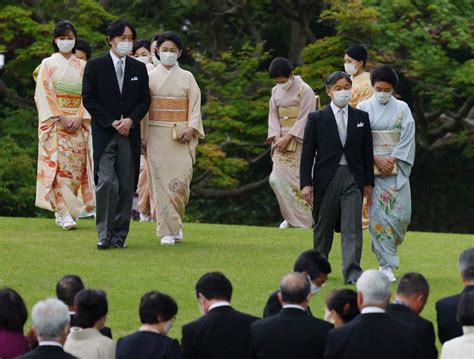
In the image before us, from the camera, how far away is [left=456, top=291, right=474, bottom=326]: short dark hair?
7660 millimetres

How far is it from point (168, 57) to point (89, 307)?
22.1 ft

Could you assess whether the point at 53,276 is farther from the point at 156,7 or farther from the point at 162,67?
the point at 156,7

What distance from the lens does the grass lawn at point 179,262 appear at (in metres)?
11.1

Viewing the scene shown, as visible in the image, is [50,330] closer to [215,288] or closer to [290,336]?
[215,288]

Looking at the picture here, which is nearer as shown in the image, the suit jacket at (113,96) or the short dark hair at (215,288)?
the short dark hair at (215,288)

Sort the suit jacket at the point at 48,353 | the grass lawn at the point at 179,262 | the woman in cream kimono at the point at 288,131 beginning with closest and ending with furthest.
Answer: the suit jacket at the point at 48,353
the grass lawn at the point at 179,262
the woman in cream kimono at the point at 288,131

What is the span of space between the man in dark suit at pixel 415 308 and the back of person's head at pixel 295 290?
540 mm

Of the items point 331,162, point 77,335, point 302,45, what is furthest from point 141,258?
point 302,45

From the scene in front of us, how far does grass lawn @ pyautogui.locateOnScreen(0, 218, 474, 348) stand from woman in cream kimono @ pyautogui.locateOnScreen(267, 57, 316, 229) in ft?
2.98

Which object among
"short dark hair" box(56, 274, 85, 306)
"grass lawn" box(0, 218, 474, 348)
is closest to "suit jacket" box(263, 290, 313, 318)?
"short dark hair" box(56, 274, 85, 306)

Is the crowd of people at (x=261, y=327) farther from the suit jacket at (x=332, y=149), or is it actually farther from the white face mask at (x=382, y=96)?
the white face mask at (x=382, y=96)

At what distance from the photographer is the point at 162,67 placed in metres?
14.4

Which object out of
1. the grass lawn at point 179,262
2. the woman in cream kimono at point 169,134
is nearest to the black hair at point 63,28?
the woman in cream kimono at point 169,134

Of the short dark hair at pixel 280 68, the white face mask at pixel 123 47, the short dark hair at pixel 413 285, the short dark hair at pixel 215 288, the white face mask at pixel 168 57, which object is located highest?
the white face mask at pixel 123 47
